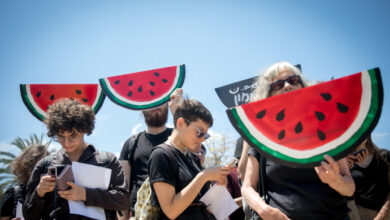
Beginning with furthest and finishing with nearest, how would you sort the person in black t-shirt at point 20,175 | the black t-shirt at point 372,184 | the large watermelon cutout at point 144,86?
the large watermelon cutout at point 144,86 → the person in black t-shirt at point 20,175 → the black t-shirt at point 372,184

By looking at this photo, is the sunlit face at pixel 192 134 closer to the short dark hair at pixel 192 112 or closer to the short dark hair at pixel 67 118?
the short dark hair at pixel 192 112

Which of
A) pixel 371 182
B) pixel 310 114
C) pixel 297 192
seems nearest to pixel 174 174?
pixel 297 192

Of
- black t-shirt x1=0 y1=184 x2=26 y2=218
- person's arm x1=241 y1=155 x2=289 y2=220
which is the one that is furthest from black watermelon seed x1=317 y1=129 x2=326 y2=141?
black t-shirt x1=0 y1=184 x2=26 y2=218

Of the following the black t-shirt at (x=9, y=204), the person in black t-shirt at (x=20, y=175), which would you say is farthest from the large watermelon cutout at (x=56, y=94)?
the black t-shirt at (x=9, y=204)

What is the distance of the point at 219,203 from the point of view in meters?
2.73

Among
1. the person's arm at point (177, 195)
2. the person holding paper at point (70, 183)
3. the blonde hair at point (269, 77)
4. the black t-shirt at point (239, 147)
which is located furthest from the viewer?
the black t-shirt at point (239, 147)

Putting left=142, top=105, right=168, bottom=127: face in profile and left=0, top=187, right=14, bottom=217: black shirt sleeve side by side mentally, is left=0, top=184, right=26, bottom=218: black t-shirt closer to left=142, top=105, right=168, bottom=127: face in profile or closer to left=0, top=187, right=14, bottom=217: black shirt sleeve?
left=0, top=187, right=14, bottom=217: black shirt sleeve

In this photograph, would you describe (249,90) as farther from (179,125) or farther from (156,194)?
(156,194)

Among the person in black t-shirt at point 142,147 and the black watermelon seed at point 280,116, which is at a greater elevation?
the black watermelon seed at point 280,116

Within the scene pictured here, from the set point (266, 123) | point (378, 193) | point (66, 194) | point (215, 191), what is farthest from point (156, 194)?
point (378, 193)

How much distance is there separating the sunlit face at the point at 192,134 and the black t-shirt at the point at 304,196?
32.4 inches

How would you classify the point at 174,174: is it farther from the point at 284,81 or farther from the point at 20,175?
the point at 20,175

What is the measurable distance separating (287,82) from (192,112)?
3.06 ft

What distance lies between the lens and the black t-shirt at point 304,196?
2119 millimetres
